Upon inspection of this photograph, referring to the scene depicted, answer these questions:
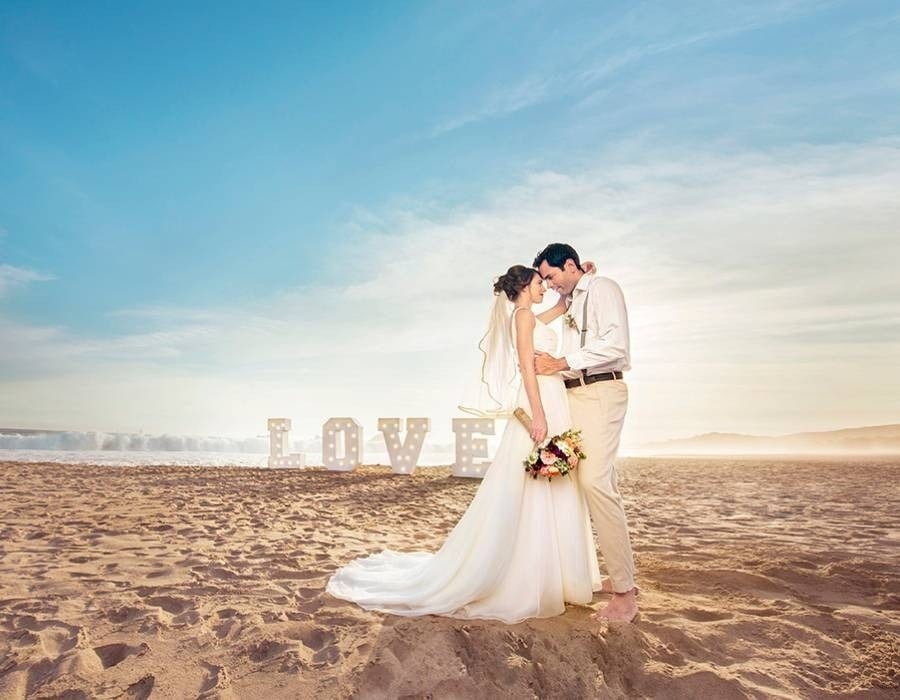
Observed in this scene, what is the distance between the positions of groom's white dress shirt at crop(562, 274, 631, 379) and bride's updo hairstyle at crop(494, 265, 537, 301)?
1.20ft

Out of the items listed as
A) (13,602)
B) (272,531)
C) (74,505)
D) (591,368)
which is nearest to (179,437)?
(74,505)

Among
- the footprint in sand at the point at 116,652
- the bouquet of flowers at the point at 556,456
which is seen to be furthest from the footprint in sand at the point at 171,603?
the bouquet of flowers at the point at 556,456

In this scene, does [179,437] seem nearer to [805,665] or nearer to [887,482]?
[887,482]

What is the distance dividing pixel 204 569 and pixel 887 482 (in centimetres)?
1361

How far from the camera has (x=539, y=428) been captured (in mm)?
4180

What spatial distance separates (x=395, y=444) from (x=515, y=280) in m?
10.6

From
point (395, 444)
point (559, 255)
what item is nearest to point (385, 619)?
point (559, 255)

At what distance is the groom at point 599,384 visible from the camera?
412cm

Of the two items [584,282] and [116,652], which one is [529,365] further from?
[116,652]

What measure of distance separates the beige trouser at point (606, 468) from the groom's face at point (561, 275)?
0.76 m

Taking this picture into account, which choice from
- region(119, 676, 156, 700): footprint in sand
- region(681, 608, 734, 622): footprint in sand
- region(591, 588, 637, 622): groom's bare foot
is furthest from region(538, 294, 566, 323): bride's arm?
region(119, 676, 156, 700): footprint in sand

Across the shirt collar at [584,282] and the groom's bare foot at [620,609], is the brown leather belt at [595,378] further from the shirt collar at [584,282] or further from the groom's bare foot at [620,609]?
the groom's bare foot at [620,609]

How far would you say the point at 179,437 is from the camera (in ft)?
114

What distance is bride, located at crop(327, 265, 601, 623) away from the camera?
4094 mm
